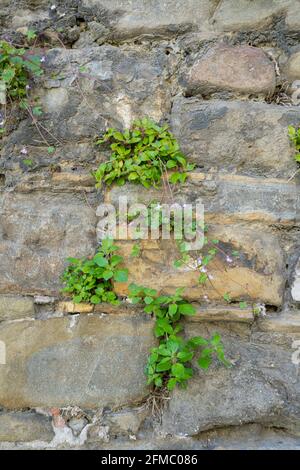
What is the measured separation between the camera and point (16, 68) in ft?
5.20

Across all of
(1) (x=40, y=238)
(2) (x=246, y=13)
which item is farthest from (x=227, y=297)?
(2) (x=246, y=13)

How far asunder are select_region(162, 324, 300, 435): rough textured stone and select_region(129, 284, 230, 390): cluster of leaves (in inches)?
1.8

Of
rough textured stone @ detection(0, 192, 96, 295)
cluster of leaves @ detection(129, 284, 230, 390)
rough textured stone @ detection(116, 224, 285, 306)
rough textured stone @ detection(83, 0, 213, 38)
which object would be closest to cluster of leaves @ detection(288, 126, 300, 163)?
rough textured stone @ detection(116, 224, 285, 306)

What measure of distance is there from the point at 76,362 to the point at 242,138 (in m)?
0.96

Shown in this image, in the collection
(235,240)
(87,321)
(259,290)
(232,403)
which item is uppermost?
(235,240)

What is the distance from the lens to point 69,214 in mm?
1585

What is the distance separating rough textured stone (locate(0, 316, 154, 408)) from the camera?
146 centimetres

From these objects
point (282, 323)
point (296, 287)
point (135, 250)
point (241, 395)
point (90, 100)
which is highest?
point (90, 100)

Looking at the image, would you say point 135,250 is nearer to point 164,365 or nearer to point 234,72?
point 164,365

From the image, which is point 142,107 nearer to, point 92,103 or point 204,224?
point 92,103

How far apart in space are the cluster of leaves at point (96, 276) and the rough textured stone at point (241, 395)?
395 mm
